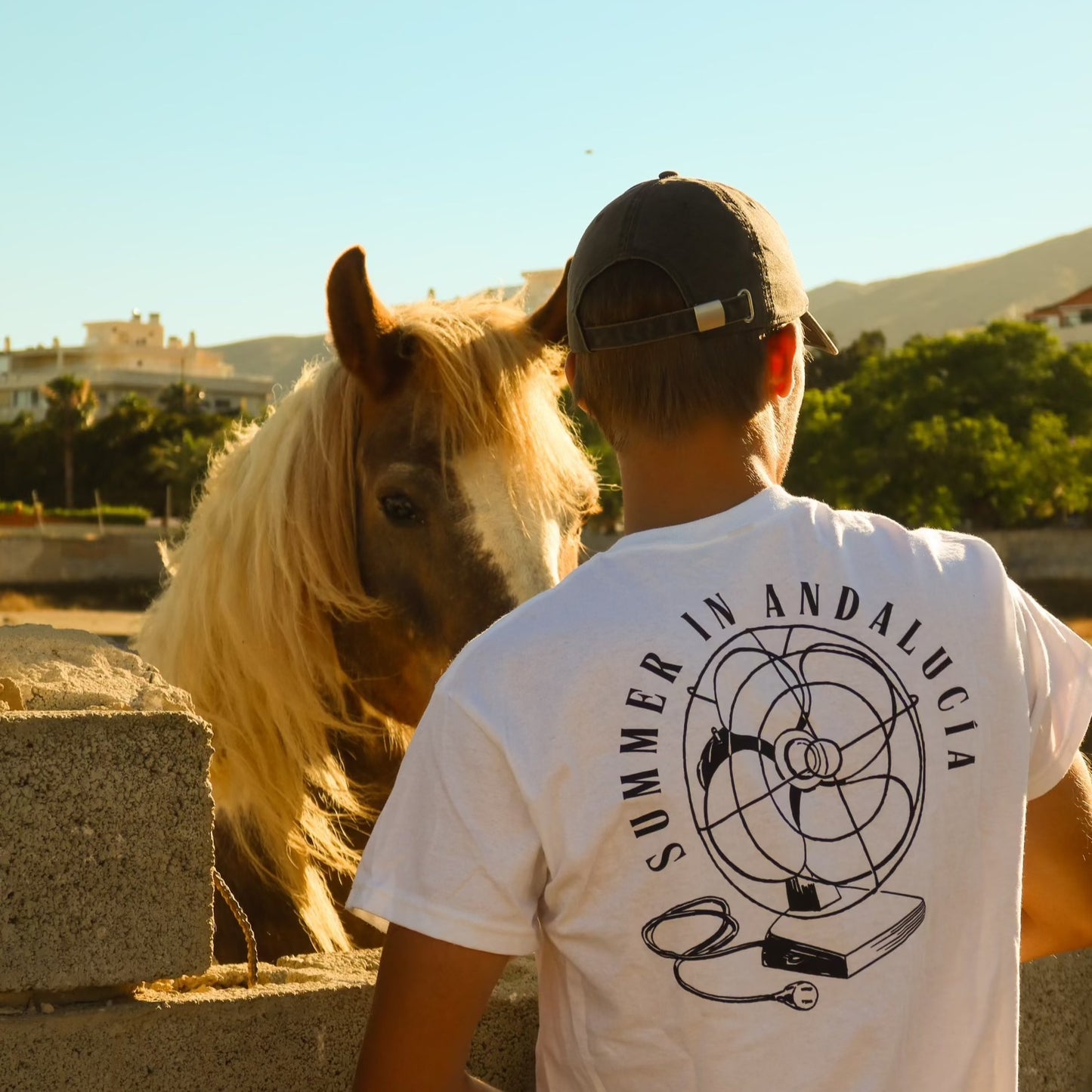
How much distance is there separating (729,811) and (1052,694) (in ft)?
1.51

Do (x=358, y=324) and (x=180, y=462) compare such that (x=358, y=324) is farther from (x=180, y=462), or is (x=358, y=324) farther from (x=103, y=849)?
(x=180, y=462)

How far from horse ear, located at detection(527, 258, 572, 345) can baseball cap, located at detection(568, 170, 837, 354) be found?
1279mm

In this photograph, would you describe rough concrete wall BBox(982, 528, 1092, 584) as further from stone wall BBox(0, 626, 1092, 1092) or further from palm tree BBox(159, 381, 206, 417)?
stone wall BBox(0, 626, 1092, 1092)

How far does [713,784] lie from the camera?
1.28 m

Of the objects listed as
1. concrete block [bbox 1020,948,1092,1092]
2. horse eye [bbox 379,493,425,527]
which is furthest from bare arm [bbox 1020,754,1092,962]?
horse eye [bbox 379,493,425,527]

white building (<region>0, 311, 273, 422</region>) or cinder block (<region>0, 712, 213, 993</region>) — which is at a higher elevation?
white building (<region>0, 311, 273, 422</region>)

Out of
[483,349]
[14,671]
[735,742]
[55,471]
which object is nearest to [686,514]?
[735,742]

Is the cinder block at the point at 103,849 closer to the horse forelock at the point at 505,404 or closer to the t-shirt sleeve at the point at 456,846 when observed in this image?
the t-shirt sleeve at the point at 456,846

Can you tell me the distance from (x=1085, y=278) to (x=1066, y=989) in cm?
21172

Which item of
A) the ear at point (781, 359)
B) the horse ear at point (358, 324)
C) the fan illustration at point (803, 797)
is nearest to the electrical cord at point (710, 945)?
the fan illustration at point (803, 797)

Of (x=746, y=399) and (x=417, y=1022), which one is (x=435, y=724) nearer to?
(x=417, y=1022)

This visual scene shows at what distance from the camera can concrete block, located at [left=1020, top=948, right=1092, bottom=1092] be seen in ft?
7.79

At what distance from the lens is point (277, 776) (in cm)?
256

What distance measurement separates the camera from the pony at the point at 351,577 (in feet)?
8.16
